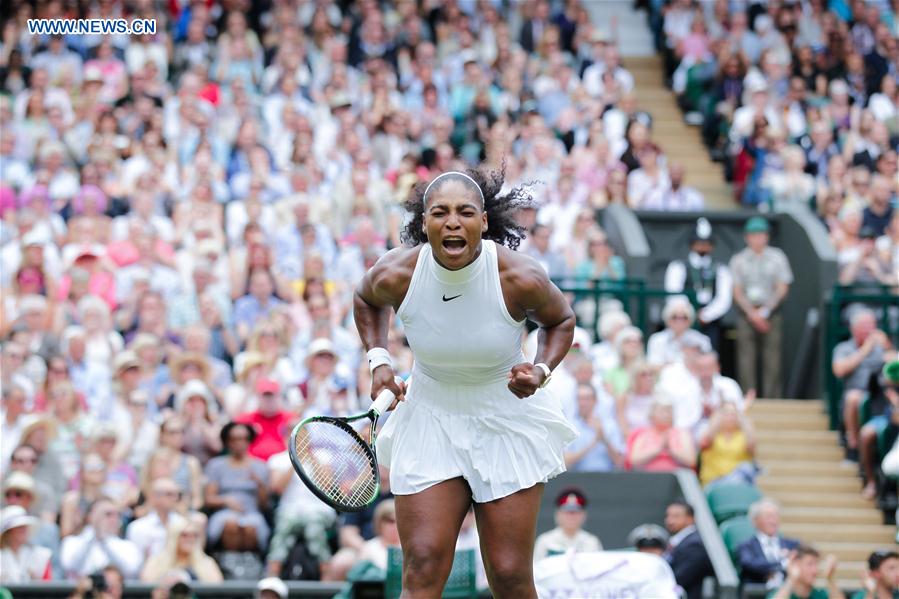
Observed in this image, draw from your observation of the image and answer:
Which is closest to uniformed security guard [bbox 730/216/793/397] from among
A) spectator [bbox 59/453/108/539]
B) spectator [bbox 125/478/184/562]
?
spectator [bbox 125/478/184/562]

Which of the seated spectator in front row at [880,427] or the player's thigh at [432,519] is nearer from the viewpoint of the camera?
the player's thigh at [432,519]

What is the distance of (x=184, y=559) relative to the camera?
11094mm

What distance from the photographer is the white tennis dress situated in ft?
21.1

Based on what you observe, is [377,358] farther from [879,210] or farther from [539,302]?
[879,210]

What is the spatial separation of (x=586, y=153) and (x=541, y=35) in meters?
3.29

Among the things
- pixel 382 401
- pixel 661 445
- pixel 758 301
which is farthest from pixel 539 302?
pixel 758 301

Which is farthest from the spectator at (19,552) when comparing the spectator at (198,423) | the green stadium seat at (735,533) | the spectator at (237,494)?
the green stadium seat at (735,533)

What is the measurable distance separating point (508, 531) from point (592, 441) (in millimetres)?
6052

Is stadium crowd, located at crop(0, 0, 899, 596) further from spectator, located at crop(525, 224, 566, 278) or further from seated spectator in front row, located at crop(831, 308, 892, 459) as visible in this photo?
seated spectator in front row, located at crop(831, 308, 892, 459)

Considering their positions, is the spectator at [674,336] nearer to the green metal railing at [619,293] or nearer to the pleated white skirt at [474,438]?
the green metal railing at [619,293]

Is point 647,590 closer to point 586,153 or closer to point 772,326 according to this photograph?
point 772,326

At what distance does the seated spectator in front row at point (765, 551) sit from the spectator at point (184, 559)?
3.42 metres

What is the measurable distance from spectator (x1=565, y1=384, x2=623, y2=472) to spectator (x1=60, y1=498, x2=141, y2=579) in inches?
127

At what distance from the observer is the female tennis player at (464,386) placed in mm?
6371
